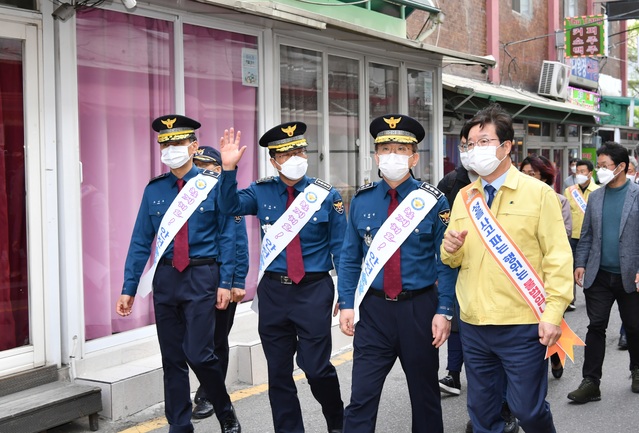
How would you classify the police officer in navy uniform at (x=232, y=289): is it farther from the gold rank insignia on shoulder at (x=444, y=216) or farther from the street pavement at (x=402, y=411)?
the gold rank insignia on shoulder at (x=444, y=216)

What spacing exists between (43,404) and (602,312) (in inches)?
162

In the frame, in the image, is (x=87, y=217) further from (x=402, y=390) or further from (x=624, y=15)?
(x=624, y=15)

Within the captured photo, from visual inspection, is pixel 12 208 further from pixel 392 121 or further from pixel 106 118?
pixel 392 121

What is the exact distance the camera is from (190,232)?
5.57 meters

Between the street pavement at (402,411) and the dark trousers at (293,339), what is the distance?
0.86 m

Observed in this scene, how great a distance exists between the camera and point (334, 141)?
400 inches

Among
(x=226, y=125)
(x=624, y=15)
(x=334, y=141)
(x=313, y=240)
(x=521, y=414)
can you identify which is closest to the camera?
(x=521, y=414)

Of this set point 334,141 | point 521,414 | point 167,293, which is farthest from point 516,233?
point 334,141

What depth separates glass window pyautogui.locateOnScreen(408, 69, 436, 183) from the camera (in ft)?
37.9

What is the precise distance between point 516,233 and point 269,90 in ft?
15.8

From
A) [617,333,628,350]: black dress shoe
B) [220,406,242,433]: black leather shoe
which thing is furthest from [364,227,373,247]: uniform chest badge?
[617,333,628,350]: black dress shoe

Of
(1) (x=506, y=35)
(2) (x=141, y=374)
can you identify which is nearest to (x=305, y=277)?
→ (2) (x=141, y=374)

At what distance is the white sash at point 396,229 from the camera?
4.73 meters

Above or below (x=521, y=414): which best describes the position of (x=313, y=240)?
above
